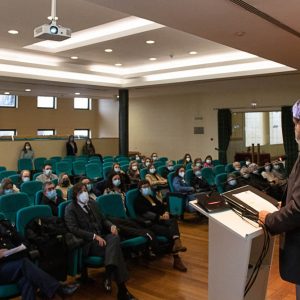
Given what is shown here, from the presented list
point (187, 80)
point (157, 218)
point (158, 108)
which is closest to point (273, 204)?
point (157, 218)

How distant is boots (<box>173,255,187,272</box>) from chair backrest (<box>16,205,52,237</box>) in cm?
163

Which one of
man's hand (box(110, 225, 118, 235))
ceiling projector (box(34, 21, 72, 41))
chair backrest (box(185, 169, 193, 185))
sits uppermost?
ceiling projector (box(34, 21, 72, 41))

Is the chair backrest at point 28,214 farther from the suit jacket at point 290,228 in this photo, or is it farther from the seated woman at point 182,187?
the seated woman at point 182,187

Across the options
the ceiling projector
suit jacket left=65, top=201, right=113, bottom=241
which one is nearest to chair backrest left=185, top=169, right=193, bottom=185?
suit jacket left=65, top=201, right=113, bottom=241

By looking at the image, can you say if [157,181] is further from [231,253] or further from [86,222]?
[231,253]

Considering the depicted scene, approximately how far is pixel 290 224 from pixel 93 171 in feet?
25.8

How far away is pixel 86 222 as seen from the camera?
416 centimetres

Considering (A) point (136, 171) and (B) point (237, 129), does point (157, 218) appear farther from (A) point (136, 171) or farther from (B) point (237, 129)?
(B) point (237, 129)

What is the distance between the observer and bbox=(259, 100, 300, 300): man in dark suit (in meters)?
1.74

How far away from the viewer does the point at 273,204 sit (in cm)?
213

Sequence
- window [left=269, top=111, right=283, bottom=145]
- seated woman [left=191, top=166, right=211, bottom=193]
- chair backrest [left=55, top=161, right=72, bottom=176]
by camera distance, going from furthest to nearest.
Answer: window [left=269, top=111, right=283, bottom=145], chair backrest [left=55, top=161, right=72, bottom=176], seated woman [left=191, top=166, right=211, bottom=193]

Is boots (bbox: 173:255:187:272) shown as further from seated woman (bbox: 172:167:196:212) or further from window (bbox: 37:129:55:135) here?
window (bbox: 37:129:55:135)

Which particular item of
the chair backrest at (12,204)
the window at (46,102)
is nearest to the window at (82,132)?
the window at (46,102)

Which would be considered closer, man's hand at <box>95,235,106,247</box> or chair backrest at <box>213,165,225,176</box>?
man's hand at <box>95,235,106,247</box>
